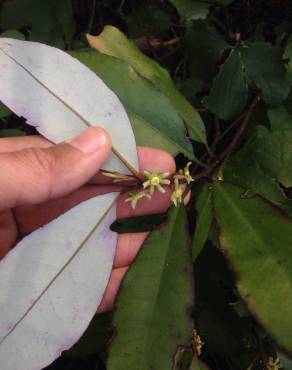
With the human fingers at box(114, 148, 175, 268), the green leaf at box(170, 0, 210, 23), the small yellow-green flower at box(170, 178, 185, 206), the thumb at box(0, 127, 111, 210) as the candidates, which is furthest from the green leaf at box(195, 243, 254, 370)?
the green leaf at box(170, 0, 210, 23)

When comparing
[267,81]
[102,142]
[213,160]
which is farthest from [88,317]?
[267,81]

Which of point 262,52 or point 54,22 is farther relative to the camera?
point 54,22

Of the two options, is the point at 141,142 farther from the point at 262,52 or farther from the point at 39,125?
the point at 262,52

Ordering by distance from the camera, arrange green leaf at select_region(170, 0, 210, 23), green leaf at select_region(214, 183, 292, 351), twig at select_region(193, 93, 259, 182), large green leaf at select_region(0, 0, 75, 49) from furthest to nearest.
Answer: large green leaf at select_region(0, 0, 75, 49)
green leaf at select_region(170, 0, 210, 23)
twig at select_region(193, 93, 259, 182)
green leaf at select_region(214, 183, 292, 351)

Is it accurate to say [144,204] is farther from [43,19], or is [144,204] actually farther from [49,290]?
[43,19]

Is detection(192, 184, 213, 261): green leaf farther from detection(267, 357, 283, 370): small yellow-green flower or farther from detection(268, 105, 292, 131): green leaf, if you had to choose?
detection(267, 357, 283, 370): small yellow-green flower

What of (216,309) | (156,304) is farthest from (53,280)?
(216,309)

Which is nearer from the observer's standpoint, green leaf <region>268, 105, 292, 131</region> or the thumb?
the thumb
